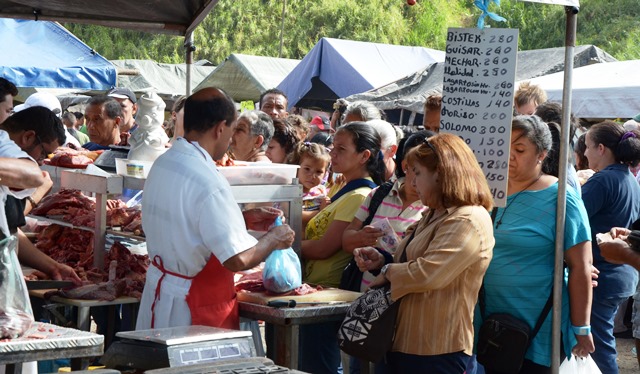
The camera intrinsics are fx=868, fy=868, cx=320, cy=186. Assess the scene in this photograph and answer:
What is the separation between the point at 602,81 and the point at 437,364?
8.85m

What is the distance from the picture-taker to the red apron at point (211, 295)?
4070 millimetres

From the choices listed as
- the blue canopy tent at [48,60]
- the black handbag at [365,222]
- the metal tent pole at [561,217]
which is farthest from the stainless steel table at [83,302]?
the blue canopy tent at [48,60]

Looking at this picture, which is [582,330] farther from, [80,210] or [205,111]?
[80,210]

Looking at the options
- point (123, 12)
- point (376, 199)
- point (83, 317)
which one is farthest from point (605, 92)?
point (83, 317)

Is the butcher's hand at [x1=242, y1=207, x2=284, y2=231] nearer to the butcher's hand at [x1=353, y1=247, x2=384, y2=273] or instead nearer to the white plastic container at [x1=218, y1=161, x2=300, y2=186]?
the white plastic container at [x1=218, y1=161, x2=300, y2=186]

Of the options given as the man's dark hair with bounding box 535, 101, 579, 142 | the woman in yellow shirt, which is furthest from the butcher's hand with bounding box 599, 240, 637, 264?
the man's dark hair with bounding box 535, 101, 579, 142

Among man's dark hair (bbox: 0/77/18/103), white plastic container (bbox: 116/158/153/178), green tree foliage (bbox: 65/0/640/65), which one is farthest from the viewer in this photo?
green tree foliage (bbox: 65/0/640/65)

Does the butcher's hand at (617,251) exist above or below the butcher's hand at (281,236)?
above

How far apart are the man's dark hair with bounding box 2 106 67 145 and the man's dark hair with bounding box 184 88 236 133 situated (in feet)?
2.94

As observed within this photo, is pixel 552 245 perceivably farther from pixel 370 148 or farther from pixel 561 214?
pixel 370 148

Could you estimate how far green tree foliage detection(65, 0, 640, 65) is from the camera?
36875mm

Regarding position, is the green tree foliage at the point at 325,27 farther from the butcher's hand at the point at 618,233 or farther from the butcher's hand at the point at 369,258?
the butcher's hand at the point at 618,233

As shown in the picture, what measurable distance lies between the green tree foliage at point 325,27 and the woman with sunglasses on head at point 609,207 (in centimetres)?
3060

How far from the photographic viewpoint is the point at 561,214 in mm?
4266
